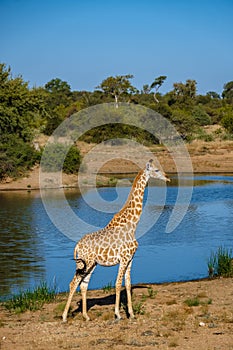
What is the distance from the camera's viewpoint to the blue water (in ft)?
43.8

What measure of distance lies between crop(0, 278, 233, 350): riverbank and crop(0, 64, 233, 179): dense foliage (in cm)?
2015

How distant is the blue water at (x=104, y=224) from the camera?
1335 cm

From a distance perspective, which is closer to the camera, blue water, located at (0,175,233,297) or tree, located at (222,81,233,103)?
blue water, located at (0,175,233,297)

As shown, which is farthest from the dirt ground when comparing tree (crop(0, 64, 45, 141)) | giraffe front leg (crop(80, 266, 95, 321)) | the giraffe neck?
tree (crop(0, 64, 45, 141))

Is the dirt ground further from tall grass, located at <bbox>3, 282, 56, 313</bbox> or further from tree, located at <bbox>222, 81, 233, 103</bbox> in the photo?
tree, located at <bbox>222, 81, 233, 103</bbox>

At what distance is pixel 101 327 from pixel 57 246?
28.7 feet

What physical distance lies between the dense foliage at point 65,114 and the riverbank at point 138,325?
20146 mm

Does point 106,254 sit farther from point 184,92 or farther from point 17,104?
point 184,92

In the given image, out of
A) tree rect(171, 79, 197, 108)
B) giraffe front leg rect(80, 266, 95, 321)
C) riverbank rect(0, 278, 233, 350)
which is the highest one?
tree rect(171, 79, 197, 108)

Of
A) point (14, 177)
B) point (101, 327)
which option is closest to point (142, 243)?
point (101, 327)

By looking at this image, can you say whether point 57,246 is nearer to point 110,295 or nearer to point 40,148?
point 110,295

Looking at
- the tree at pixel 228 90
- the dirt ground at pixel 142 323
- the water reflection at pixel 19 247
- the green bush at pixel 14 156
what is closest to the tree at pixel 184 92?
the tree at pixel 228 90

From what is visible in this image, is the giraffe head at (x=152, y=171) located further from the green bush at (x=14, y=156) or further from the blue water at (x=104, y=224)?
the green bush at (x=14, y=156)

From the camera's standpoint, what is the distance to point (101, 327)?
8125mm
